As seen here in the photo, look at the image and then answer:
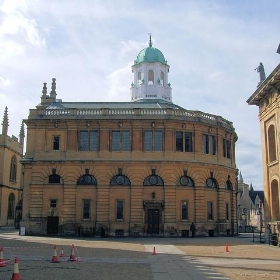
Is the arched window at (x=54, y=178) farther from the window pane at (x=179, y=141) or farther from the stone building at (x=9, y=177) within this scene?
the stone building at (x=9, y=177)

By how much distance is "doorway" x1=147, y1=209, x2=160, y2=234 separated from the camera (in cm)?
4444

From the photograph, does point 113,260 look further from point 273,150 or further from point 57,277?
point 273,150

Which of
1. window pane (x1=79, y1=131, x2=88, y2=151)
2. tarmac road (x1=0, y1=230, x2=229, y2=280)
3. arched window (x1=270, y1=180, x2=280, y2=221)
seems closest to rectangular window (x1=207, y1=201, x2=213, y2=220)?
arched window (x1=270, y1=180, x2=280, y2=221)

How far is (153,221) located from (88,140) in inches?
437

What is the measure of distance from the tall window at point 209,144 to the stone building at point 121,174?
0.12 metres

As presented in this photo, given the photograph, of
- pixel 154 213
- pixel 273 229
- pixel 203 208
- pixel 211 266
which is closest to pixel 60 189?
pixel 154 213

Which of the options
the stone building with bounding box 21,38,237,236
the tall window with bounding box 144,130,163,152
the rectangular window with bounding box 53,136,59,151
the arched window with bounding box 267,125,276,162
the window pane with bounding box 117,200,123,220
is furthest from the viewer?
the rectangular window with bounding box 53,136,59,151

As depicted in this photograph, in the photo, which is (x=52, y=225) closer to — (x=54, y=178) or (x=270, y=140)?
(x=54, y=178)

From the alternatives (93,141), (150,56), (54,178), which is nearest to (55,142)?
(54,178)

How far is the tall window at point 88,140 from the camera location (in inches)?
1818

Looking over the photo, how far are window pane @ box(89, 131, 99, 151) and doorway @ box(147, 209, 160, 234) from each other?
8962mm

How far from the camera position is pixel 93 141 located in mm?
46281

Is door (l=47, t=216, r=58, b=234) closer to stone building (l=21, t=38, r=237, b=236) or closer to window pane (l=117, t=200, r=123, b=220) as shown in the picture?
stone building (l=21, t=38, r=237, b=236)

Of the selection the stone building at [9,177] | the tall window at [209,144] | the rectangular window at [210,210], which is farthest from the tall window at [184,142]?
the stone building at [9,177]
